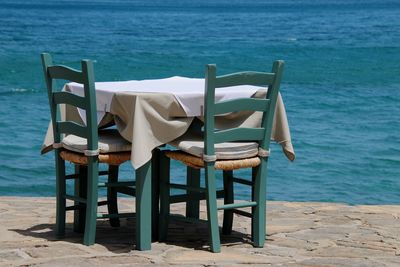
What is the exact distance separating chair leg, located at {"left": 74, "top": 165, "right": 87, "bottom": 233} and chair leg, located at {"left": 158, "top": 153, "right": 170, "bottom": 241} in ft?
1.80

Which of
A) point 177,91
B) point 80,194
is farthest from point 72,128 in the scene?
point 177,91

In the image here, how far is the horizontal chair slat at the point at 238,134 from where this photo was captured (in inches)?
235

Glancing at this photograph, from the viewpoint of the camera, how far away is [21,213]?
742 cm

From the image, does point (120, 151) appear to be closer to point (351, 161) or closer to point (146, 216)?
point (146, 216)

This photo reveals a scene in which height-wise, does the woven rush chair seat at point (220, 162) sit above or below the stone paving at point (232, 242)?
above

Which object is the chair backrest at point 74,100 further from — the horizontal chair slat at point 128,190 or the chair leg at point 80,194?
the horizontal chair slat at point 128,190

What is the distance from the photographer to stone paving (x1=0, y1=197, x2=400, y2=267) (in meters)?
5.90

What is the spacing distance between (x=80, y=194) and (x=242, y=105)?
1233 millimetres

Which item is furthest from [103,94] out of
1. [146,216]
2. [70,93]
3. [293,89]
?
[293,89]

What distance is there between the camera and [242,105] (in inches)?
239

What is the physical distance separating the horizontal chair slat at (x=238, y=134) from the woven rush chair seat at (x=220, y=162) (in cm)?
12

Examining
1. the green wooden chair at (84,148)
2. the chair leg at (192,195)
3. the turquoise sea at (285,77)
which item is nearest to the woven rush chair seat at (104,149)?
the green wooden chair at (84,148)

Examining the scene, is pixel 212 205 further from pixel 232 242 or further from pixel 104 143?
pixel 104 143

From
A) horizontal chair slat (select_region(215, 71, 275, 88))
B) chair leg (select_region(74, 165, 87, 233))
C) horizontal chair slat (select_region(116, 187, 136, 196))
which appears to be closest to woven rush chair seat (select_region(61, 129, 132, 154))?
chair leg (select_region(74, 165, 87, 233))
